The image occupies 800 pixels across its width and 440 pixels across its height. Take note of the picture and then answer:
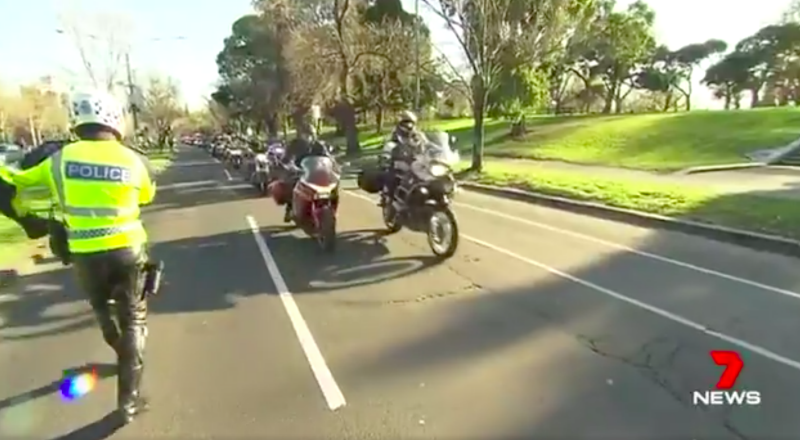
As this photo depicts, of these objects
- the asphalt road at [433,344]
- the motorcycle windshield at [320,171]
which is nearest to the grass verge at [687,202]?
the asphalt road at [433,344]

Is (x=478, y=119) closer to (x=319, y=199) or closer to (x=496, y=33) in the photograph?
(x=496, y=33)

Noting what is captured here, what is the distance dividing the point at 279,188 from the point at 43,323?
645 cm

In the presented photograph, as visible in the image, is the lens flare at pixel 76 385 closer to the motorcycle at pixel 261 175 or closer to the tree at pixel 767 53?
the motorcycle at pixel 261 175

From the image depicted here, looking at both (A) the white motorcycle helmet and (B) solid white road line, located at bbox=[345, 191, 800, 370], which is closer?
(A) the white motorcycle helmet

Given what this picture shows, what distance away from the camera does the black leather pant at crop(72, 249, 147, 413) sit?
4.21 m

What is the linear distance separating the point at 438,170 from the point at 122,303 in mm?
5511

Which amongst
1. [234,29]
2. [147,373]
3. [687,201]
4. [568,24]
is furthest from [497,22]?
[234,29]

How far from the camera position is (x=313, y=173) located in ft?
33.3

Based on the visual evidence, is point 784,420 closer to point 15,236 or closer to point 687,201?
point 687,201

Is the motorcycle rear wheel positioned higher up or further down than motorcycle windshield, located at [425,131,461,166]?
further down

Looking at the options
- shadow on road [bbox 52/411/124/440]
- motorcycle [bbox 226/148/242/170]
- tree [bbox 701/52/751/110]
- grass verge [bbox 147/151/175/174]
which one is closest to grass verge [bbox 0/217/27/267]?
shadow on road [bbox 52/411/124/440]

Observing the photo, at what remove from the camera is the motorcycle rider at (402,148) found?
983cm

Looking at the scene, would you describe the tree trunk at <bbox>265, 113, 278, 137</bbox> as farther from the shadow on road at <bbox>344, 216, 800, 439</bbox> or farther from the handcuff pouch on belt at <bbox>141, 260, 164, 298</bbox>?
the handcuff pouch on belt at <bbox>141, 260, 164, 298</bbox>

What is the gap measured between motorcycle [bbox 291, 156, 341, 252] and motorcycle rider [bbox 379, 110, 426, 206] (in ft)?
2.69
